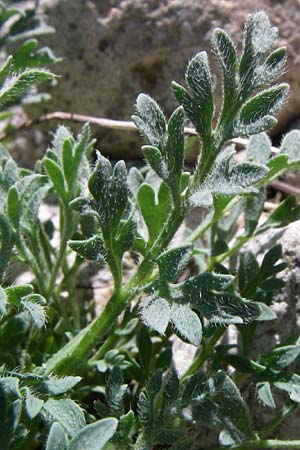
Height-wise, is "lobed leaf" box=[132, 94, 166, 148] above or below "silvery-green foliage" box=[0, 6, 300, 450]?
above

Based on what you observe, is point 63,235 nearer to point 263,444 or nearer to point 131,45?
point 263,444

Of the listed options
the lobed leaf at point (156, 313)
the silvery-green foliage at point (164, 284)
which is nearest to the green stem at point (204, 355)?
the silvery-green foliage at point (164, 284)

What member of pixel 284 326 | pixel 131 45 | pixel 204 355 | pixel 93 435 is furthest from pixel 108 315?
pixel 131 45

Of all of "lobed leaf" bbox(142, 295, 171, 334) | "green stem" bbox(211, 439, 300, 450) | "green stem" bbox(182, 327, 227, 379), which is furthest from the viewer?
"green stem" bbox(182, 327, 227, 379)

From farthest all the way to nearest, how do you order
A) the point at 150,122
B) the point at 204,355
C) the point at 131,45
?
the point at 131,45
the point at 204,355
the point at 150,122

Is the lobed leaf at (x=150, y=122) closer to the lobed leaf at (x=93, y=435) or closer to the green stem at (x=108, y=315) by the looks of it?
the green stem at (x=108, y=315)

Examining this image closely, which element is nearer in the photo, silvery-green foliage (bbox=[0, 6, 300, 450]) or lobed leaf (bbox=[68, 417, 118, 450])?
lobed leaf (bbox=[68, 417, 118, 450])

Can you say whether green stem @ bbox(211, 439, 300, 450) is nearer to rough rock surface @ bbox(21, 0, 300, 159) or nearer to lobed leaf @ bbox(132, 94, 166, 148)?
lobed leaf @ bbox(132, 94, 166, 148)

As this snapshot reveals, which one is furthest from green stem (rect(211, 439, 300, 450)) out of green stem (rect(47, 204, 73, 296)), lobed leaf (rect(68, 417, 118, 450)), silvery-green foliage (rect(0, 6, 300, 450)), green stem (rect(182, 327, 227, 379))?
green stem (rect(47, 204, 73, 296))
